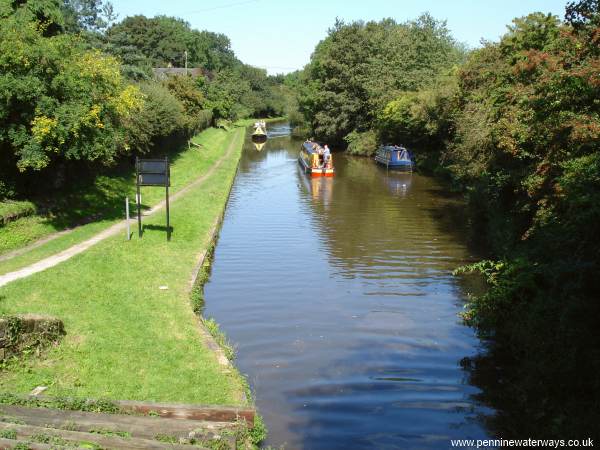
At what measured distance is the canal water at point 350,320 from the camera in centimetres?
908

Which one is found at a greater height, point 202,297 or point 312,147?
point 312,147

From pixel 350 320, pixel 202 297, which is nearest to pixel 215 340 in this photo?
pixel 350 320

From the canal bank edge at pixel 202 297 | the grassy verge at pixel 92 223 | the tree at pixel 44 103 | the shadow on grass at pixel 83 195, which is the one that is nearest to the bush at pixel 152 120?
the shadow on grass at pixel 83 195

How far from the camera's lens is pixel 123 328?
11.0m

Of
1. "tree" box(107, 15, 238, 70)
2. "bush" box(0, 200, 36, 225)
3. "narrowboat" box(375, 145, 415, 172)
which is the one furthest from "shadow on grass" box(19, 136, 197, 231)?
"tree" box(107, 15, 238, 70)

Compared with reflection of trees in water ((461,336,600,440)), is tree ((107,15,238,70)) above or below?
above

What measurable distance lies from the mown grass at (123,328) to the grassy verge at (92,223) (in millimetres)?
1249

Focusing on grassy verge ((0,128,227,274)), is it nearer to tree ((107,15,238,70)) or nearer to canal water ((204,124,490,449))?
canal water ((204,124,490,449))

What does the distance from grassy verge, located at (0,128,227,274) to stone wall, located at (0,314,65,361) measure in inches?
185

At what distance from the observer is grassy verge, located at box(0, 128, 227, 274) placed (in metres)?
15.8

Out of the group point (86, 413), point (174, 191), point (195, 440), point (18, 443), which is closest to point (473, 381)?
point (195, 440)

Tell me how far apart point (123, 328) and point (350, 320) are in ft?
17.5

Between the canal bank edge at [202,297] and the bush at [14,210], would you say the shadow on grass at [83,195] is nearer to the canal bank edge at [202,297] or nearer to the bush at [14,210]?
the bush at [14,210]

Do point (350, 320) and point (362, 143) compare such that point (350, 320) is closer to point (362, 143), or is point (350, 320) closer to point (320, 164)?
point (320, 164)
